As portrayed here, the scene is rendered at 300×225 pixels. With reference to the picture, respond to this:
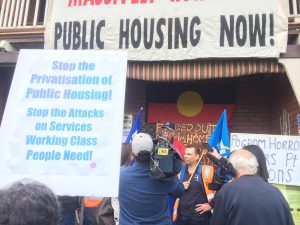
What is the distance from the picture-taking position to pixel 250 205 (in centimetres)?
260

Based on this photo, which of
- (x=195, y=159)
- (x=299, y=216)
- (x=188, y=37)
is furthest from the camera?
(x=188, y=37)

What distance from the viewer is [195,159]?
14.9 feet

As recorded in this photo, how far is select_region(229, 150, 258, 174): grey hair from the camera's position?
282 cm

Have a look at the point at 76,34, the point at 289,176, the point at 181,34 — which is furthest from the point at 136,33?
the point at 289,176

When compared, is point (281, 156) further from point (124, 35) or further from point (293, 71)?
point (124, 35)

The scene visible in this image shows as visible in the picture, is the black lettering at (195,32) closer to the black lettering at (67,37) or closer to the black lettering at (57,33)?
the black lettering at (67,37)

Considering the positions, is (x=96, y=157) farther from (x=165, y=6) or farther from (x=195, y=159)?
(x=165, y=6)

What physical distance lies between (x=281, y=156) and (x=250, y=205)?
201 centimetres

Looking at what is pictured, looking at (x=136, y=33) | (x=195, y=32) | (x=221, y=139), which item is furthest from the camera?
(x=136, y=33)

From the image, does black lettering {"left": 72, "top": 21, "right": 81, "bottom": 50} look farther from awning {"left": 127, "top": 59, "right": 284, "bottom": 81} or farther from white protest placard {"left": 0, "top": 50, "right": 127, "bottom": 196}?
white protest placard {"left": 0, "top": 50, "right": 127, "bottom": 196}

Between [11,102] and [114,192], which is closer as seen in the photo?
[114,192]

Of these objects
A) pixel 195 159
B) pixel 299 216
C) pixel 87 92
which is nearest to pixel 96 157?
pixel 87 92

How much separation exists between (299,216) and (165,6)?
3.41 m

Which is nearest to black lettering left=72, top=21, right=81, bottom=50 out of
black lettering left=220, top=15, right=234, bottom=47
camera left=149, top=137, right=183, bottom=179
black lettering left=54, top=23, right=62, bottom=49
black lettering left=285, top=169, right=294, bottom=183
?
black lettering left=54, top=23, right=62, bottom=49
